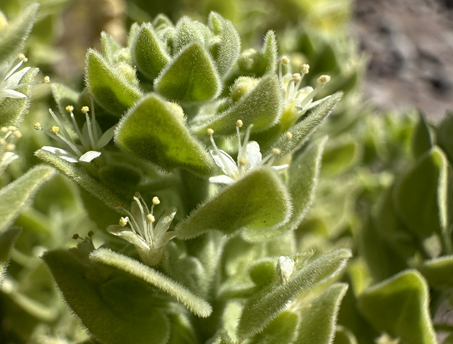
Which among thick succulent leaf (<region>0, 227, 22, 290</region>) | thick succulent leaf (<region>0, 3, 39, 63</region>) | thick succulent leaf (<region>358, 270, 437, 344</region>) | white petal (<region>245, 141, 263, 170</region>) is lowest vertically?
thick succulent leaf (<region>358, 270, 437, 344</region>)

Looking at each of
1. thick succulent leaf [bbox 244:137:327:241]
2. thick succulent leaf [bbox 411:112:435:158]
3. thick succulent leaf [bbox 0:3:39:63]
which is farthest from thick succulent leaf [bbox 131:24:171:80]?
thick succulent leaf [bbox 411:112:435:158]

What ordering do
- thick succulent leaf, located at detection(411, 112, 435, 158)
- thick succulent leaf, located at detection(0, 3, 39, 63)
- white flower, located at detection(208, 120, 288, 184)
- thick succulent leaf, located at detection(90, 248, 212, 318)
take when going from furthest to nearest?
thick succulent leaf, located at detection(411, 112, 435, 158) → white flower, located at detection(208, 120, 288, 184) → thick succulent leaf, located at detection(90, 248, 212, 318) → thick succulent leaf, located at detection(0, 3, 39, 63)

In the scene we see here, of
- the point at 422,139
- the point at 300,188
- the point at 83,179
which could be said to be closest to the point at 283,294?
the point at 300,188

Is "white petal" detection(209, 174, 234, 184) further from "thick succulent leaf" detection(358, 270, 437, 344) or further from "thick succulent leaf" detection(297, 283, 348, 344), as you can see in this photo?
"thick succulent leaf" detection(358, 270, 437, 344)

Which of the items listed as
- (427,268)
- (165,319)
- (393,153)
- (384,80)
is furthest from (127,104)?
(384,80)

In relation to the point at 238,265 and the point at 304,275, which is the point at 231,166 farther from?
the point at 238,265

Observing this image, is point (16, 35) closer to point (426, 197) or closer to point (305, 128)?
point (305, 128)
